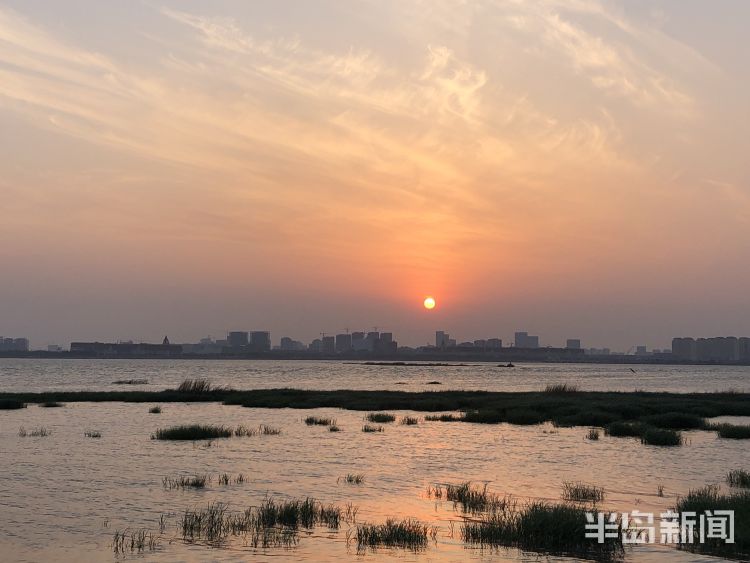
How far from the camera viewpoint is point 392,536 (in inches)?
811

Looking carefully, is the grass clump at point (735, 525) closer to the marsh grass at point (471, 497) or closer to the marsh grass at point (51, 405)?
the marsh grass at point (471, 497)

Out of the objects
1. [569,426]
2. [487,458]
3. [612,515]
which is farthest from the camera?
[569,426]

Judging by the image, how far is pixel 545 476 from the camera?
31656mm

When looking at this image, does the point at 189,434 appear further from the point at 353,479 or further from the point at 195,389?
the point at 195,389

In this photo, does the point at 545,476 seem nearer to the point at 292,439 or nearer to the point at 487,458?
Result: the point at 487,458

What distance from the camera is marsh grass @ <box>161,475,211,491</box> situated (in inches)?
1113

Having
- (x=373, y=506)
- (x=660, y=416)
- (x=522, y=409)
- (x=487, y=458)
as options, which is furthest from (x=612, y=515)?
(x=522, y=409)

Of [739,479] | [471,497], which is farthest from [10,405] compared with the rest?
[739,479]

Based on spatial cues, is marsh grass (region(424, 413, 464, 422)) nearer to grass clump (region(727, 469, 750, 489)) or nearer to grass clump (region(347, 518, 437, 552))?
grass clump (region(727, 469, 750, 489))

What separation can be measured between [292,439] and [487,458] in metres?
12.7

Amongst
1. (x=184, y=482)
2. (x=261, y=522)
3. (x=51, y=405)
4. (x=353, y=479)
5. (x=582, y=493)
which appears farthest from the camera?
(x=51, y=405)

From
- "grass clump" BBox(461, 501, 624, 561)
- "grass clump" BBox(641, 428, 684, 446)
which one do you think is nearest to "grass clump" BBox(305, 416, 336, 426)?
"grass clump" BBox(641, 428, 684, 446)

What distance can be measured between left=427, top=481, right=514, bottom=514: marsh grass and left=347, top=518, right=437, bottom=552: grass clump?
379cm

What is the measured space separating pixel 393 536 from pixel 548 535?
4.06m
